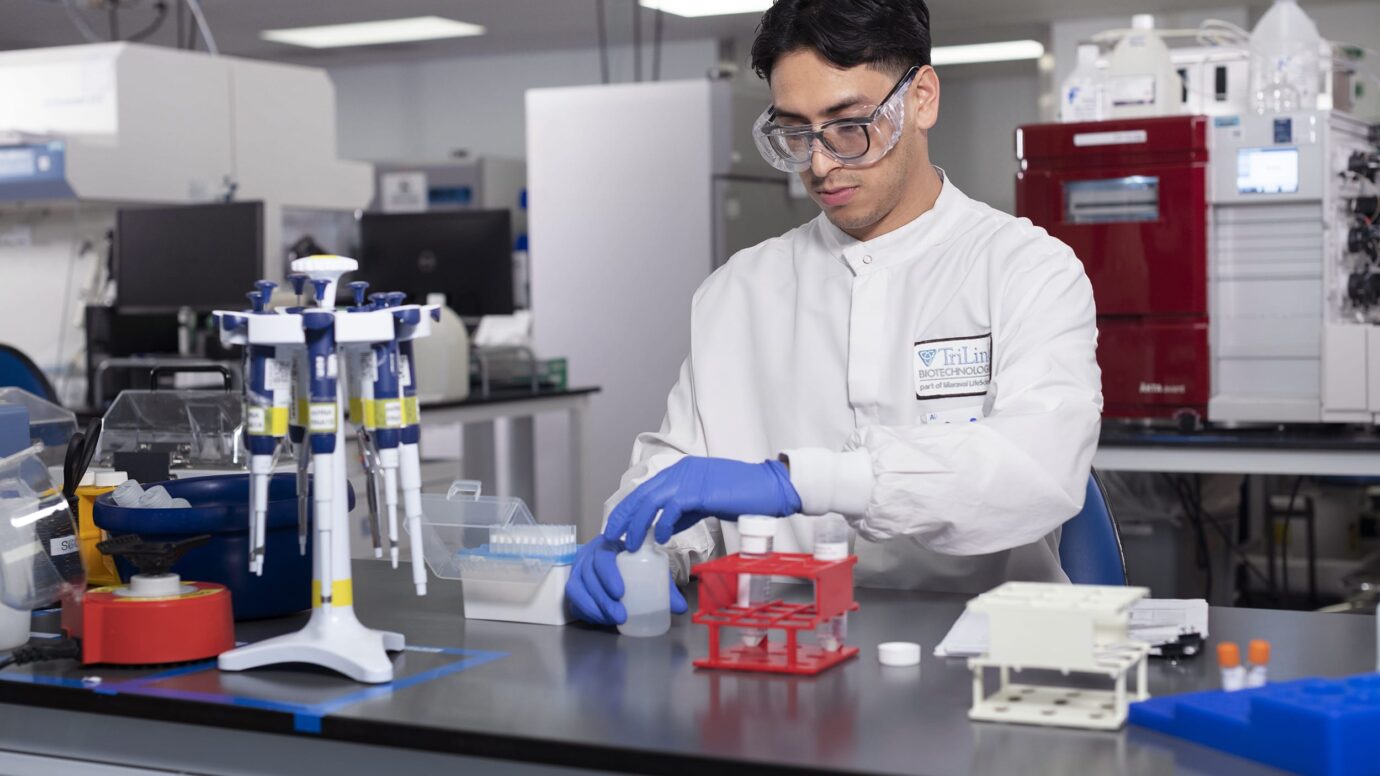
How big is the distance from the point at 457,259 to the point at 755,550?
152 inches

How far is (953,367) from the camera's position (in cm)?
179

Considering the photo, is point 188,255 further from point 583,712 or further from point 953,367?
point 583,712

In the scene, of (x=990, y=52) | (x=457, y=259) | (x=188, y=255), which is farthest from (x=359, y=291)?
(x=990, y=52)

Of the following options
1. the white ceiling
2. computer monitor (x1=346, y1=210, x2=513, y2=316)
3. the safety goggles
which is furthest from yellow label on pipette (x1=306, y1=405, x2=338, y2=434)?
the white ceiling

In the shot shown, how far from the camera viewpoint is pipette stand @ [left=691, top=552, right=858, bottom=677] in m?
1.26

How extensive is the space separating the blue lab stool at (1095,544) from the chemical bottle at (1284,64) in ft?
5.90

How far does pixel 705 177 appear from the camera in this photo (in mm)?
5207

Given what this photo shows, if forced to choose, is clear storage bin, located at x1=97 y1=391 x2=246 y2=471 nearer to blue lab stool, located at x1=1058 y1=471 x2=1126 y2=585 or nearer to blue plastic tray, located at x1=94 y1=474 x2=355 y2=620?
blue plastic tray, located at x1=94 y1=474 x2=355 y2=620

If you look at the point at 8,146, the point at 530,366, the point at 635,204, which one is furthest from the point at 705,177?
the point at 8,146

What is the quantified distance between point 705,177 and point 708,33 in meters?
4.50

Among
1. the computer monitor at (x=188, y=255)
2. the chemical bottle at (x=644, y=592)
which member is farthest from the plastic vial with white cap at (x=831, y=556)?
the computer monitor at (x=188, y=255)

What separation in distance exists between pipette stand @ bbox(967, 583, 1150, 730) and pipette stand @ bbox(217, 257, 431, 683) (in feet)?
1.77

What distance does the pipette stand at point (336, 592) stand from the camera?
4.17ft

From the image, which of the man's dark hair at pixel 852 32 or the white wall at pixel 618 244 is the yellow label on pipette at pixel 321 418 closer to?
the man's dark hair at pixel 852 32
